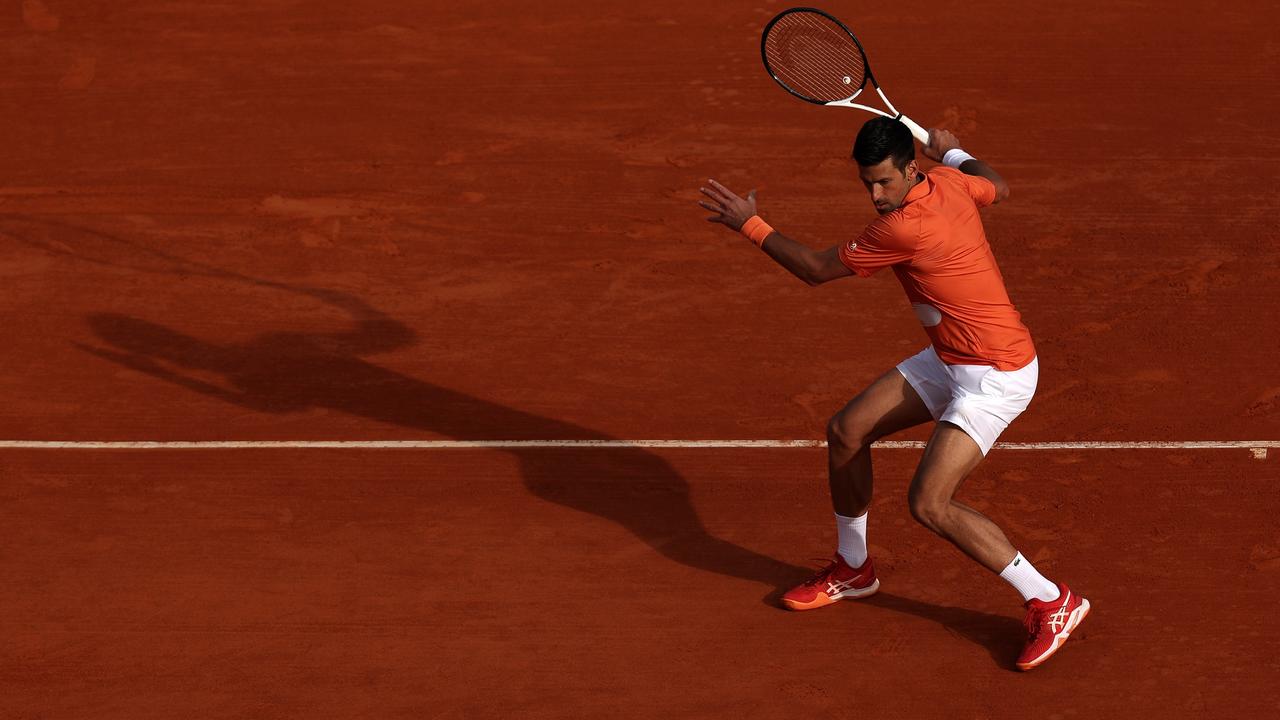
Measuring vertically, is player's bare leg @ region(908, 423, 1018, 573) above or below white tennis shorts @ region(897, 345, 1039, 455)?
below

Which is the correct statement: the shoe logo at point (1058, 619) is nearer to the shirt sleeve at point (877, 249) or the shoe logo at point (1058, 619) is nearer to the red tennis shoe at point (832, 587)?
the red tennis shoe at point (832, 587)

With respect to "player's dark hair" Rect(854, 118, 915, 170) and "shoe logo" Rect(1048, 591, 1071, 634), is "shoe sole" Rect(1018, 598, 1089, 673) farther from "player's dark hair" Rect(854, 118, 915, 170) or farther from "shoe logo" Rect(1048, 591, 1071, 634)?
"player's dark hair" Rect(854, 118, 915, 170)

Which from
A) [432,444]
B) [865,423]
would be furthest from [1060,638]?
[432,444]

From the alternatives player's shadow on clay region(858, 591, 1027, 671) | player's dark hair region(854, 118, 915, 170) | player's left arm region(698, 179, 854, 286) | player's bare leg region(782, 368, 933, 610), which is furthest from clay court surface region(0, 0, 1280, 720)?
player's dark hair region(854, 118, 915, 170)

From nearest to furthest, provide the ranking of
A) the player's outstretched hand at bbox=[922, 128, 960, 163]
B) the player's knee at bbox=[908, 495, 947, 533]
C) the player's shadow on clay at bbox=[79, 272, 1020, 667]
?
the player's knee at bbox=[908, 495, 947, 533], the player's outstretched hand at bbox=[922, 128, 960, 163], the player's shadow on clay at bbox=[79, 272, 1020, 667]

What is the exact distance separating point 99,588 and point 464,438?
7.01ft

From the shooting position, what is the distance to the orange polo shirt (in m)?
6.09

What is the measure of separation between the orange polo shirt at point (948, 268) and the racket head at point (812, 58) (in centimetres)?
134

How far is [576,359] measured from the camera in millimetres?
9125

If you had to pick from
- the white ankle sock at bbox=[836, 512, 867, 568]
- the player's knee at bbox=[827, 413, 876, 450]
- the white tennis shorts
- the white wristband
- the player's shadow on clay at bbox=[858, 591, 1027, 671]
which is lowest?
the player's shadow on clay at bbox=[858, 591, 1027, 671]

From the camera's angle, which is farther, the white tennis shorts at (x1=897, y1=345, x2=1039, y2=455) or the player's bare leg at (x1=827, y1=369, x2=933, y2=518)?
the player's bare leg at (x1=827, y1=369, x2=933, y2=518)

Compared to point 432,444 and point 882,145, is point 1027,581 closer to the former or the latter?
point 882,145

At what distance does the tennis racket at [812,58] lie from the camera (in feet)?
24.6

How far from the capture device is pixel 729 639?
6859 millimetres
